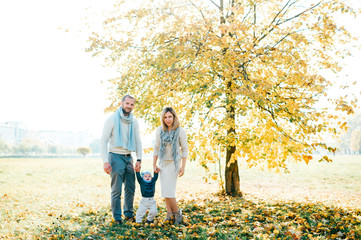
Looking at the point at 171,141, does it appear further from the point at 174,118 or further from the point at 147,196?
the point at 147,196

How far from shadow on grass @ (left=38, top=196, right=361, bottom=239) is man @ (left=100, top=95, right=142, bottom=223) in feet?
2.36

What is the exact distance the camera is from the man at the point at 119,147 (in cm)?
565

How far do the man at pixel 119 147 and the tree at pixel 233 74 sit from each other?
210 cm

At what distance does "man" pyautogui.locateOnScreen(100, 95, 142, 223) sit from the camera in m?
5.65

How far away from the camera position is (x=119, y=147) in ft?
18.8

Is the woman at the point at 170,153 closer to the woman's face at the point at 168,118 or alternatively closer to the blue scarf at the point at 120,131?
the woman's face at the point at 168,118

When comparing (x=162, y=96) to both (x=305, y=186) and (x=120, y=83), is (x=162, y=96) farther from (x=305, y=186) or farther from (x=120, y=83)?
(x=305, y=186)

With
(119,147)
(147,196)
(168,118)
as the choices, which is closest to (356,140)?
(147,196)

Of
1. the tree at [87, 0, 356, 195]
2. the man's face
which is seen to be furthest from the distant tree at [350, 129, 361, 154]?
the man's face

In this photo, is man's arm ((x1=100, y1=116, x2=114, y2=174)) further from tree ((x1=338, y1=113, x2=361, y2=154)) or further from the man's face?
tree ((x1=338, y1=113, x2=361, y2=154))

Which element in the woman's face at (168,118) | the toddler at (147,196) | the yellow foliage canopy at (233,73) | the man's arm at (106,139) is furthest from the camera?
the yellow foliage canopy at (233,73)

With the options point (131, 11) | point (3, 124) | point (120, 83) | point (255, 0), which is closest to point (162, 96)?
point (120, 83)

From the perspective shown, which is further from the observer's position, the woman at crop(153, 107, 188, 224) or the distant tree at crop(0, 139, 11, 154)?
the distant tree at crop(0, 139, 11, 154)

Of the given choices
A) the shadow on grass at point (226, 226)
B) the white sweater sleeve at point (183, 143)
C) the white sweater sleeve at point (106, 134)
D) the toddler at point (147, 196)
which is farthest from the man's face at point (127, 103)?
the shadow on grass at point (226, 226)
